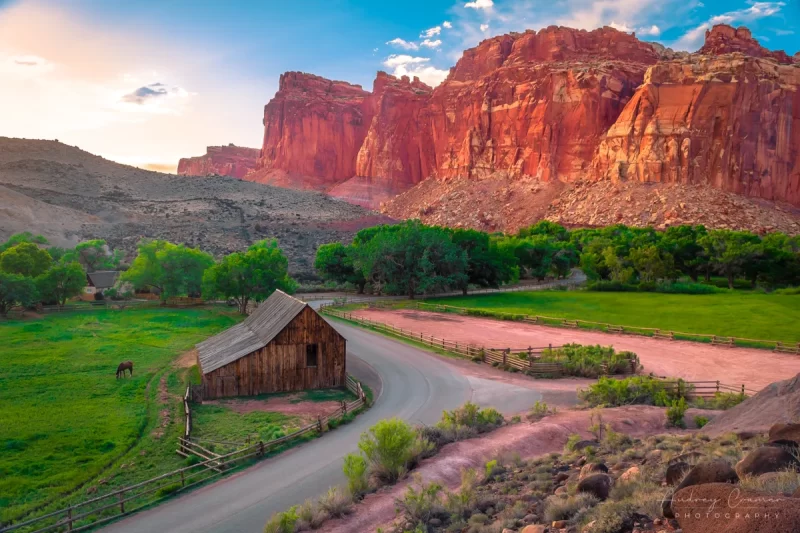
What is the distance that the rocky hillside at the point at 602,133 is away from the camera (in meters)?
112

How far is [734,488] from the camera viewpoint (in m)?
7.36

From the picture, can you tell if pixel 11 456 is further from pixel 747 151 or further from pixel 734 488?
pixel 747 151

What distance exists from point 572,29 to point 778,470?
501 ft

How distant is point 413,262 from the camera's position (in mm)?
55406

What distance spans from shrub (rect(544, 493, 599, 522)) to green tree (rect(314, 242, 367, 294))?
52225mm

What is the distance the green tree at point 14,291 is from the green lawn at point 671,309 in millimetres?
34484

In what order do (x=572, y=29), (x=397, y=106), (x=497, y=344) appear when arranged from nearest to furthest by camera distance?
(x=497, y=344)
(x=572, y=29)
(x=397, y=106)

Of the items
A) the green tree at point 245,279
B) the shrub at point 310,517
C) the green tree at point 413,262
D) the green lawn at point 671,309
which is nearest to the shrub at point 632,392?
the shrub at point 310,517

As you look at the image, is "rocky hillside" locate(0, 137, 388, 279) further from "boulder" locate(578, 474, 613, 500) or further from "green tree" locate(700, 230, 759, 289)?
"boulder" locate(578, 474, 613, 500)

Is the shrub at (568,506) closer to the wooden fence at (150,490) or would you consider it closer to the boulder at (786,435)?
the boulder at (786,435)

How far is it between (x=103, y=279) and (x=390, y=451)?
5460 cm

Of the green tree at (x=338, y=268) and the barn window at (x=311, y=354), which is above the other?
the green tree at (x=338, y=268)

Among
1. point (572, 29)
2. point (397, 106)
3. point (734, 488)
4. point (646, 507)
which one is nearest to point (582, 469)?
point (646, 507)

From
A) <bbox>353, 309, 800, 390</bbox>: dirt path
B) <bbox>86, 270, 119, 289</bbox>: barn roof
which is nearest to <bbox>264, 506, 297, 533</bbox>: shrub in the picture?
<bbox>353, 309, 800, 390</bbox>: dirt path
